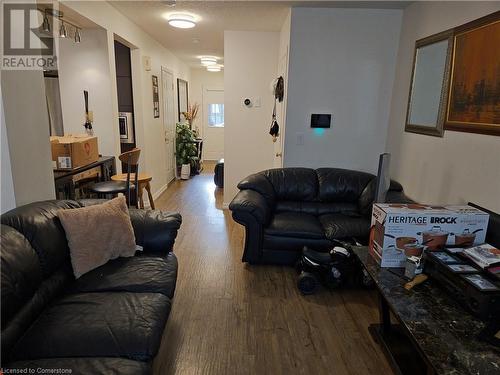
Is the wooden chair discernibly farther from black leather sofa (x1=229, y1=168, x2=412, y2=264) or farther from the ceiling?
the ceiling

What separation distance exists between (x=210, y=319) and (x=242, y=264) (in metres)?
0.90

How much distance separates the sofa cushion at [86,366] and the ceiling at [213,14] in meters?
3.13

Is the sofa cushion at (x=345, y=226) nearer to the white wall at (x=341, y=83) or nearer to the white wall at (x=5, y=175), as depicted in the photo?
the white wall at (x=341, y=83)

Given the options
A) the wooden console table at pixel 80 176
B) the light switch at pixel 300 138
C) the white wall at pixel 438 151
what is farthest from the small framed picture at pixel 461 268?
the wooden console table at pixel 80 176

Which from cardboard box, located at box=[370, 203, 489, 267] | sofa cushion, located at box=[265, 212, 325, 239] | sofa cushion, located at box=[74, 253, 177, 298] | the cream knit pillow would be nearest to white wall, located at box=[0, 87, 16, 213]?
the cream knit pillow

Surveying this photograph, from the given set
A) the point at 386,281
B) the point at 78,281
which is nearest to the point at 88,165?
the point at 78,281

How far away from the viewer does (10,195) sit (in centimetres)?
188

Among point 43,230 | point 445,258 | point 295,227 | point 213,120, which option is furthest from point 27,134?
point 213,120

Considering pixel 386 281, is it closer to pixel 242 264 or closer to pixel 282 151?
pixel 242 264

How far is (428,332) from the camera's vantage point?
1453 mm

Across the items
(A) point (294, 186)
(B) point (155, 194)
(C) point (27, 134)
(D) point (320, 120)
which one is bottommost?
(B) point (155, 194)

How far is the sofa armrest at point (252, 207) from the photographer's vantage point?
9.67ft

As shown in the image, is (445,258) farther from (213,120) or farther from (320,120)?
(213,120)

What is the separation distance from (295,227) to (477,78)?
1825 millimetres
